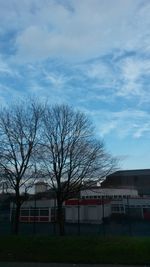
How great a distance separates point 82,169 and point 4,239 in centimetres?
849

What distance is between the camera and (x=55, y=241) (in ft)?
44.5

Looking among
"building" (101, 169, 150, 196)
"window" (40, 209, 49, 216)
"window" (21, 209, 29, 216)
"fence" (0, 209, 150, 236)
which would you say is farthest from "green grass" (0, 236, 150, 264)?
"building" (101, 169, 150, 196)

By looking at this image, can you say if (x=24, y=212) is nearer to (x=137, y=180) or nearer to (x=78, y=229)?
(x=78, y=229)

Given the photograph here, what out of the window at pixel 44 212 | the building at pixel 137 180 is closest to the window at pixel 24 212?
the window at pixel 44 212

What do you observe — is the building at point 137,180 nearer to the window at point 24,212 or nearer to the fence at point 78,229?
the window at point 24,212

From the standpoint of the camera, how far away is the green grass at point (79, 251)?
10.6 metres

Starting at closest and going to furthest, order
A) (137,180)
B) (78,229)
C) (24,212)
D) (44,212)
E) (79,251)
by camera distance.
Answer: (79,251)
(78,229)
(44,212)
(24,212)
(137,180)

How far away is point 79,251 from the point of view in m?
11.6

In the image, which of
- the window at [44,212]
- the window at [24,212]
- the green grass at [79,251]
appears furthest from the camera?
the window at [24,212]

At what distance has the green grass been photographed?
10562 millimetres

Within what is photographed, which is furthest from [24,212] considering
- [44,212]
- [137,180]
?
[137,180]

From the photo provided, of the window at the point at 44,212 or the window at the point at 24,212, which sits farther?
the window at the point at 24,212

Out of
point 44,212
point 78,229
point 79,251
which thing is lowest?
point 79,251

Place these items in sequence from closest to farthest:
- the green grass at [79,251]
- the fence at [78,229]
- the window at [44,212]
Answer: the green grass at [79,251] < the fence at [78,229] < the window at [44,212]
